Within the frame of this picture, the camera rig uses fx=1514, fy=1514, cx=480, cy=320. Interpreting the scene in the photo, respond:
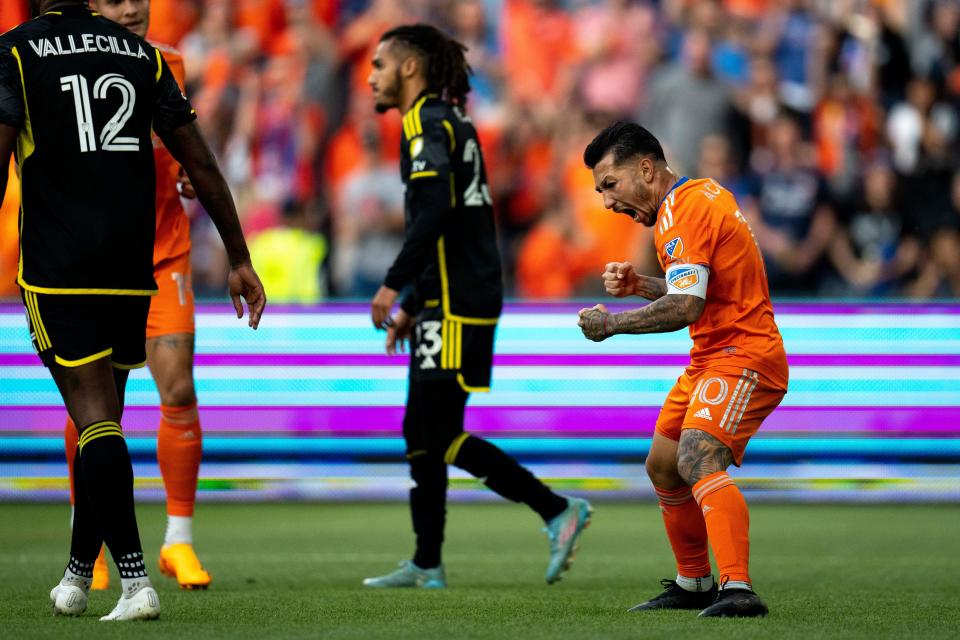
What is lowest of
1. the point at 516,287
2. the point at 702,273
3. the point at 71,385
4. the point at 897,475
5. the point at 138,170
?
the point at 897,475

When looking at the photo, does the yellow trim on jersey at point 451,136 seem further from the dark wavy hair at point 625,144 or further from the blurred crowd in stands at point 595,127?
the blurred crowd in stands at point 595,127

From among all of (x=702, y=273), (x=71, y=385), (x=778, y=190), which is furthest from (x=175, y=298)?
(x=778, y=190)

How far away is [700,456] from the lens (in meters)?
4.87

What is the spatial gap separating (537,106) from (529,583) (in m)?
7.09

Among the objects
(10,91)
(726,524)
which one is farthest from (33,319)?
(726,524)

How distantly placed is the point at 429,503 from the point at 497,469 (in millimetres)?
326

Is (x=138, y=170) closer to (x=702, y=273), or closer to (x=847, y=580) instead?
(x=702, y=273)

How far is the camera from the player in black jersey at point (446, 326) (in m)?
6.34

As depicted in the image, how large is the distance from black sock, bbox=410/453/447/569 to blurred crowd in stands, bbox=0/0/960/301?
4.84 metres

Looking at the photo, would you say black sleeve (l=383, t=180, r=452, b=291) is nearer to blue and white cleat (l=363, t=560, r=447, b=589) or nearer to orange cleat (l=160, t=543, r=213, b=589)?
blue and white cleat (l=363, t=560, r=447, b=589)

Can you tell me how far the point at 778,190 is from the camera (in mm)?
11828

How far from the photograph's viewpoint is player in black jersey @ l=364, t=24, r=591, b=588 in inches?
250

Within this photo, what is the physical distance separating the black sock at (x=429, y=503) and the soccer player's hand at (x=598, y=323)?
1.86 metres

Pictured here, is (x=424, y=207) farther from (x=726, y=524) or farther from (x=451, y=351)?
(x=726, y=524)
